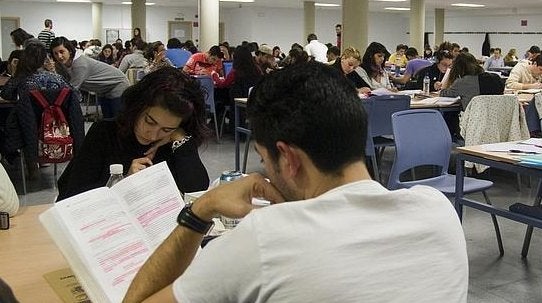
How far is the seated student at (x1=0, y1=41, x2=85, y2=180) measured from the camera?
4.78 metres

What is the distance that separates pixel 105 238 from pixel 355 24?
9.96 metres

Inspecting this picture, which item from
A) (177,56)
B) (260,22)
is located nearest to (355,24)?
(177,56)

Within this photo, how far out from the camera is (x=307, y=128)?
102cm

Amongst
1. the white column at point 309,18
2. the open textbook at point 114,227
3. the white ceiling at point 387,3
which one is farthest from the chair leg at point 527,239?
the white column at point 309,18

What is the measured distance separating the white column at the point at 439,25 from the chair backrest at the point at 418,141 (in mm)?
19325

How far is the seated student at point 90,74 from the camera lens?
6078 millimetres

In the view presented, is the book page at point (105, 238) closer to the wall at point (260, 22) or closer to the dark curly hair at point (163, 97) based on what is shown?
the dark curly hair at point (163, 97)

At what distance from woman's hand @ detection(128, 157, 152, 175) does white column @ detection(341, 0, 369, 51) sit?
9044 millimetres

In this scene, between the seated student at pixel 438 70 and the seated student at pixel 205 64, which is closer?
the seated student at pixel 438 70

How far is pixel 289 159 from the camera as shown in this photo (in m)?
1.05

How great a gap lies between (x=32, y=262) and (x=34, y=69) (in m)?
3.86

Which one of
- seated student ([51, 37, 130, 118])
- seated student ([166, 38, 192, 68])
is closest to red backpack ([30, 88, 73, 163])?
seated student ([51, 37, 130, 118])

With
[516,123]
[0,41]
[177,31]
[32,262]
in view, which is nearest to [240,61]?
[516,123]

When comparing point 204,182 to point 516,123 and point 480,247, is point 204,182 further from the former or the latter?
point 516,123
